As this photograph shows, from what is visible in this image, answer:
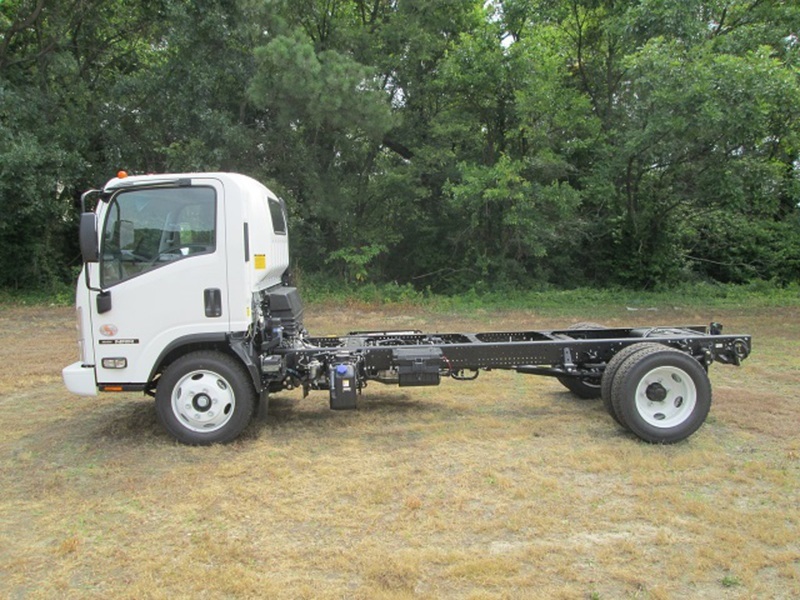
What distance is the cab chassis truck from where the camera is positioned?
5.43 meters

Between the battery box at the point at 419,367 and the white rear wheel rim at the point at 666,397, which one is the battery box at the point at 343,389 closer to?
the battery box at the point at 419,367

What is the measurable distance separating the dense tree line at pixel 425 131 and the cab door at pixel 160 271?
Answer: 9.60 metres

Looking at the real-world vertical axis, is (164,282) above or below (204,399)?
above

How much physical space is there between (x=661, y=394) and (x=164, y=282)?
14.7 ft

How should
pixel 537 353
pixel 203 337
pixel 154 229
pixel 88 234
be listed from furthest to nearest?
pixel 537 353 → pixel 203 337 → pixel 154 229 → pixel 88 234

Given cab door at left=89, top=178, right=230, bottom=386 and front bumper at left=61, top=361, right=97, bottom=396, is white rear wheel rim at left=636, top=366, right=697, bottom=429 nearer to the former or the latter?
cab door at left=89, top=178, right=230, bottom=386

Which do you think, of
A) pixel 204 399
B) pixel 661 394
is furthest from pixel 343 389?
pixel 661 394

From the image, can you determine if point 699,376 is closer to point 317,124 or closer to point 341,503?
point 341,503

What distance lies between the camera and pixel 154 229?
5.41m

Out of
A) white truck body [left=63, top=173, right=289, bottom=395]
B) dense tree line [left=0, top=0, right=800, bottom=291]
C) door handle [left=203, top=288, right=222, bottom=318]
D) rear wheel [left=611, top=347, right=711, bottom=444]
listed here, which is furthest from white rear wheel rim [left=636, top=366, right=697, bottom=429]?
dense tree line [left=0, top=0, right=800, bottom=291]

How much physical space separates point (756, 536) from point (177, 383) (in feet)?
14.8

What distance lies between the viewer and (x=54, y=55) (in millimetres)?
17078

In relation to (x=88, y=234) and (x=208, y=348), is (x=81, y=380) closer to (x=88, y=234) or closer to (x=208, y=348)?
(x=208, y=348)

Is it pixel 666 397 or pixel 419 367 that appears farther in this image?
pixel 419 367
